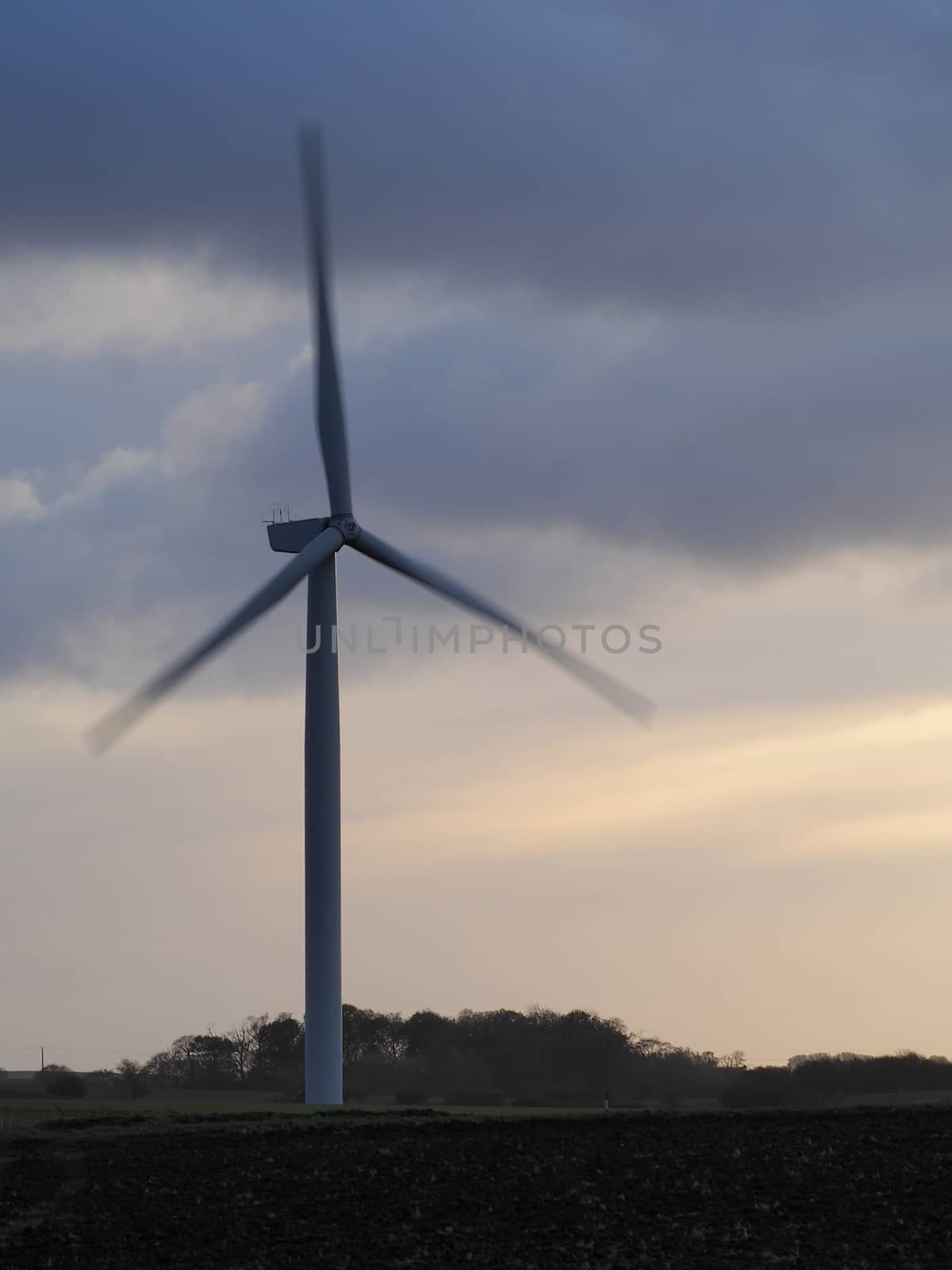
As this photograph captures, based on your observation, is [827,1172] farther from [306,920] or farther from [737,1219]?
[306,920]

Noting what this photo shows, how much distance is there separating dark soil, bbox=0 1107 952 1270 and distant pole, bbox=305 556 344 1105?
10.2 m

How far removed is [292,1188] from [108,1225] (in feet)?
17.4

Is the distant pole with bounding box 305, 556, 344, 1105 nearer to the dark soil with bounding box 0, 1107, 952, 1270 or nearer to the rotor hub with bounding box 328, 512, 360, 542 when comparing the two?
the rotor hub with bounding box 328, 512, 360, 542

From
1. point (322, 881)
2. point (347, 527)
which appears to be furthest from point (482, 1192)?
point (347, 527)

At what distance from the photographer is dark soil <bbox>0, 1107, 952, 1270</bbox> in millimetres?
40250

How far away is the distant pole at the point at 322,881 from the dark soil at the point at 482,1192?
1019cm

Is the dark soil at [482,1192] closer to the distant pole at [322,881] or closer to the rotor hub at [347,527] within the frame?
the distant pole at [322,881]

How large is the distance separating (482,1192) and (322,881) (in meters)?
24.3

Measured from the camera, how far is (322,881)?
68938mm

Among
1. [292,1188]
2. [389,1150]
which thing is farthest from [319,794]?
[292,1188]

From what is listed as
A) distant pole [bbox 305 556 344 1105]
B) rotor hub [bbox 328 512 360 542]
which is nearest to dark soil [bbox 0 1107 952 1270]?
distant pole [bbox 305 556 344 1105]

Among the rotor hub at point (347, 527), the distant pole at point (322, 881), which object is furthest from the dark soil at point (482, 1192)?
the rotor hub at point (347, 527)

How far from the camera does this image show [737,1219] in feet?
141

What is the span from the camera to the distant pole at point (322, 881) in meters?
68.2
